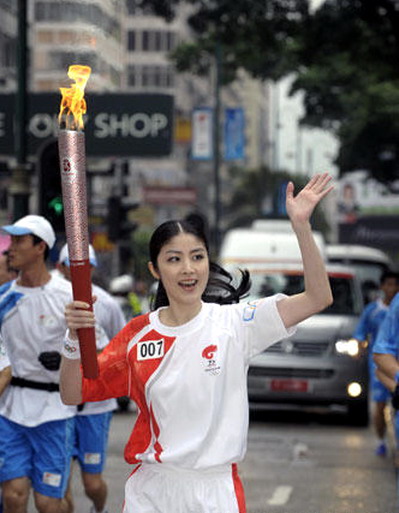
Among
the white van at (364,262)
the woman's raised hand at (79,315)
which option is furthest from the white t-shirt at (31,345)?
the white van at (364,262)

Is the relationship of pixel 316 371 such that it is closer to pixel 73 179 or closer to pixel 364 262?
pixel 73 179

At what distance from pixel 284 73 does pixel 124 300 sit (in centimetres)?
832

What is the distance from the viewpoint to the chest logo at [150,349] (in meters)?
4.99

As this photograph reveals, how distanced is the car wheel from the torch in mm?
11659

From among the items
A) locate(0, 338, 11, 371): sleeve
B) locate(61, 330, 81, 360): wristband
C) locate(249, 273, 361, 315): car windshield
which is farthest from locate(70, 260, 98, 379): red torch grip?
locate(249, 273, 361, 315): car windshield

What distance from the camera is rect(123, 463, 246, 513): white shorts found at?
4.83 meters

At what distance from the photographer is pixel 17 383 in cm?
768

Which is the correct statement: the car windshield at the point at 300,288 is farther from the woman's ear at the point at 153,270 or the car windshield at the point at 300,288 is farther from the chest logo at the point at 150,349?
the chest logo at the point at 150,349

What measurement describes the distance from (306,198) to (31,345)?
3.27 metres

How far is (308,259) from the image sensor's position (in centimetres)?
478

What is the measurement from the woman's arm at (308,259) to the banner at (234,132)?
39473mm

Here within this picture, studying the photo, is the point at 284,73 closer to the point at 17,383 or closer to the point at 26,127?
the point at 26,127

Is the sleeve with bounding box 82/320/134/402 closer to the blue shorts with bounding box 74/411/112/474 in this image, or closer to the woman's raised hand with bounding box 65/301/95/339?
the woman's raised hand with bounding box 65/301/95/339

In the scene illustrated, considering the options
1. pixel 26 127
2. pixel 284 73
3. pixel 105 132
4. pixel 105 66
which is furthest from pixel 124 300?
pixel 105 66
